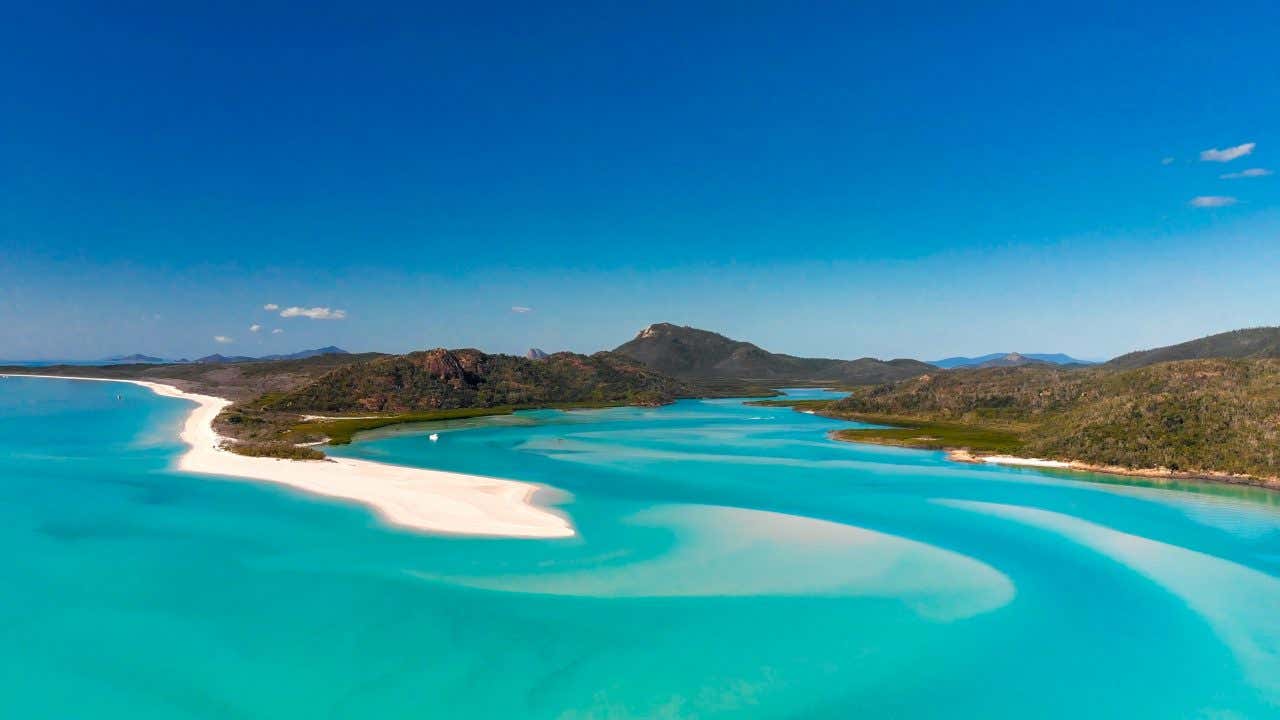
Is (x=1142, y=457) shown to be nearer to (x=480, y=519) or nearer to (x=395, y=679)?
(x=480, y=519)

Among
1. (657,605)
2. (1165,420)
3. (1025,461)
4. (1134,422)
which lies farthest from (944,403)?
(657,605)

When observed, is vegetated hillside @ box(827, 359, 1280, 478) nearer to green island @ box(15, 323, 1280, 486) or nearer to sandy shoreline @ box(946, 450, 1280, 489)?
green island @ box(15, 323, 1280, 486)

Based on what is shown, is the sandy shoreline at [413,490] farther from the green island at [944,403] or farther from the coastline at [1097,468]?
the coastline at [1097,468]

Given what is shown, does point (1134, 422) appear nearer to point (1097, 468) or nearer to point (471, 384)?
point (1097, 468)

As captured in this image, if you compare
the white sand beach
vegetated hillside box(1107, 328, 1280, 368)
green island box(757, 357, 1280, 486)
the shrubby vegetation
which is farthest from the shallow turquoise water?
vegetated hillside box(1107, 328, 1280, 368)

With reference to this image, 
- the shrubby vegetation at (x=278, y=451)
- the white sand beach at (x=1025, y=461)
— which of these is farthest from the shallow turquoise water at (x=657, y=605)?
the white sand beach at (x=1025, y=461)

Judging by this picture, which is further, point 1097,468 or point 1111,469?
point 1097,468

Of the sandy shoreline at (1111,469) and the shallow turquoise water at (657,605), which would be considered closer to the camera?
the shallow turquoise water at (657,605)

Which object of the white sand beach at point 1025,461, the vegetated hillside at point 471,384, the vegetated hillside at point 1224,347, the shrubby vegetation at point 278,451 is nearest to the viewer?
the shrubby vegetation at point 278,451
